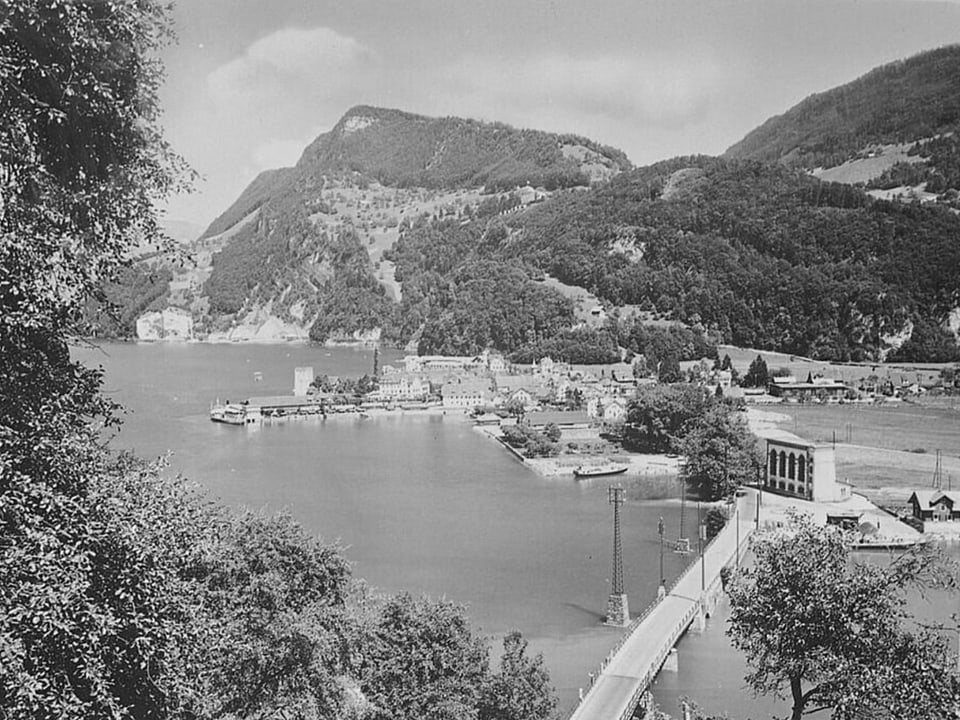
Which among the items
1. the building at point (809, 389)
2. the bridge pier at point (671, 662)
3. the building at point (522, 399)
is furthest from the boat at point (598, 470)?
the bridge pier at point (671, 662)

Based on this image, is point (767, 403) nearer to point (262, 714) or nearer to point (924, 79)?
point (924, 79)

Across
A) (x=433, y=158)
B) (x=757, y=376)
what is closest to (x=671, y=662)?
(x=757, y=376)

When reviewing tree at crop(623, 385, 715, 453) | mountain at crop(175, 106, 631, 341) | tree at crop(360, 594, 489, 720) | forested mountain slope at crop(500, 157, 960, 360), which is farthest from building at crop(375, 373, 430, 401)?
mountain at crop(175, 106, 631, 341)

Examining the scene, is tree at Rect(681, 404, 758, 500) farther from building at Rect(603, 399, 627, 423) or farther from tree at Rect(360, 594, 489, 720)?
tree at Rect(360, 594, 489, 720)

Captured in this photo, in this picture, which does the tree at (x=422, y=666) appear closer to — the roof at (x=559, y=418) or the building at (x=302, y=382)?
the roof at (x=559, y=418)

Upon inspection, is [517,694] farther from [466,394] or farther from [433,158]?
[433,158]

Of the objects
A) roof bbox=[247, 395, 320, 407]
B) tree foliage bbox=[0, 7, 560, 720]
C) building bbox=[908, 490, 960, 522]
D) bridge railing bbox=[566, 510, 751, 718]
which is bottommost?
bridge railing bbox=[566, 510, 751, 718]

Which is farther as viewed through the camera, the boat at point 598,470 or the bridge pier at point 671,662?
the boat at point 598,470
